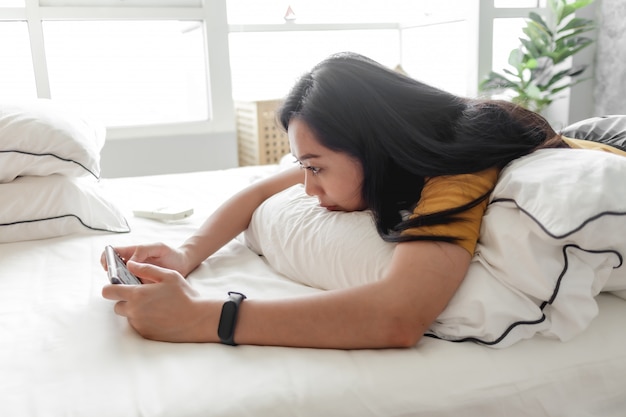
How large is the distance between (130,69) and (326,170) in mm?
2263

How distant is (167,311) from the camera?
2.68 feet

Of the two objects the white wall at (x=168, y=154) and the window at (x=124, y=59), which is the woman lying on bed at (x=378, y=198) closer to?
the white wall at (x=168, y=154)

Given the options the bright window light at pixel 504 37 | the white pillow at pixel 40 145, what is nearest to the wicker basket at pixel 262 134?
the bright window light at pixel 504 37

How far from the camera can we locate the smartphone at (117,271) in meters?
0.85

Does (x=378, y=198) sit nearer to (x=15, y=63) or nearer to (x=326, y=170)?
(x=326, y=170)

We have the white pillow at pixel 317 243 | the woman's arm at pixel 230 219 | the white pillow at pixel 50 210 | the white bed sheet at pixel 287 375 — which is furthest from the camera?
the white pillow at pixel 50 210

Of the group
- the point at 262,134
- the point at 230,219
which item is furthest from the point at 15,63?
the point at 230,219

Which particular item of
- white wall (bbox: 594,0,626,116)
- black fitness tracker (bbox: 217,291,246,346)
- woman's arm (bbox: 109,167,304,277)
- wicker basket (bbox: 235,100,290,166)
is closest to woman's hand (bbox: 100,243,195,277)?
woman's arm (bbox: 109,167,304,277)

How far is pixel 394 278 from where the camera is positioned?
30.8 inches

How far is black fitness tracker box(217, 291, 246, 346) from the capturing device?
80cm

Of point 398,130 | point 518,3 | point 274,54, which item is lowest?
point 398,130

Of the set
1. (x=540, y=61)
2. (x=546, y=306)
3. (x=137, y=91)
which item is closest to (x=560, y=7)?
(x=540, y=61)

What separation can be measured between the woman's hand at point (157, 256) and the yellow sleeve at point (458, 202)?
464mm

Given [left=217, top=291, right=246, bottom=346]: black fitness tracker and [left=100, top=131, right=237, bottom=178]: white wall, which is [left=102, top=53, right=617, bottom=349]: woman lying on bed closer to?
[left=217, top=291, right=246, bottom=346]: black fitness tracker
